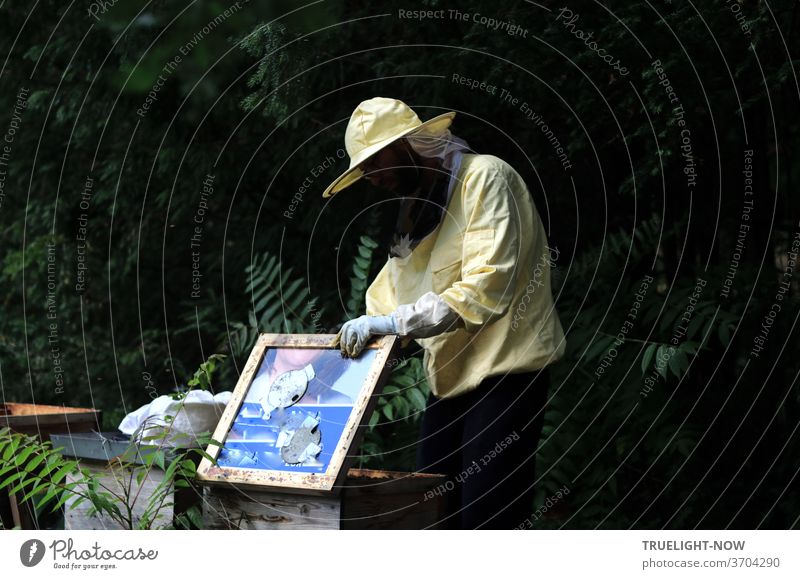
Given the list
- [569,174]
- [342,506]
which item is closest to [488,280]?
[342,506]

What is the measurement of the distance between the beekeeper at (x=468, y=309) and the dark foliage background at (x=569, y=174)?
46.6 inches

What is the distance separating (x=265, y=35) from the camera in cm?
520

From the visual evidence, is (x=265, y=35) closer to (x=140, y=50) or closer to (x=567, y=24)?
(x=140, y=50)

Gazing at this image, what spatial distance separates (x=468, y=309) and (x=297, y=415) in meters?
0.73

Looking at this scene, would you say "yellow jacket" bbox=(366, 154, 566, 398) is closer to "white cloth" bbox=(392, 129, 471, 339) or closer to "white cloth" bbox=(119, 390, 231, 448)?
"white cloth" bbox=(392, 129, 471, 339)

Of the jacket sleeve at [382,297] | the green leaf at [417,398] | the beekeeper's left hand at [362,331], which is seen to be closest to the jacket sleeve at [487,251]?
the beekeeper's left hand at [362,331]

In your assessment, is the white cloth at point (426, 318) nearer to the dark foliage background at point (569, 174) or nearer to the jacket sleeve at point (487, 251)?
the jacket sleeve at point (487, 251)

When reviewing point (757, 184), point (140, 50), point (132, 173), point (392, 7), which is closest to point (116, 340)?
point (132, 173)

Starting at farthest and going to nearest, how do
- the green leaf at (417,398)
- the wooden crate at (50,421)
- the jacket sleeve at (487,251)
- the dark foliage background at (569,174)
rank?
the green leaf at (417,398)
the dark foliage background at (569,174)
the wooden crate at (50,421)
the jacket sleeve at (487,251)

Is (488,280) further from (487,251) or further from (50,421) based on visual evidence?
(50,421)

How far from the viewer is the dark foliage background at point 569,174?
5.11m

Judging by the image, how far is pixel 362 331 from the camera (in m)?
3.46

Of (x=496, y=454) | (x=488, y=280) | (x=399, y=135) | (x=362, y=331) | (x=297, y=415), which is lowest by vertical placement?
(x=496, y=454)

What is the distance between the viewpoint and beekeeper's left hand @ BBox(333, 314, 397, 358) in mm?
3455
